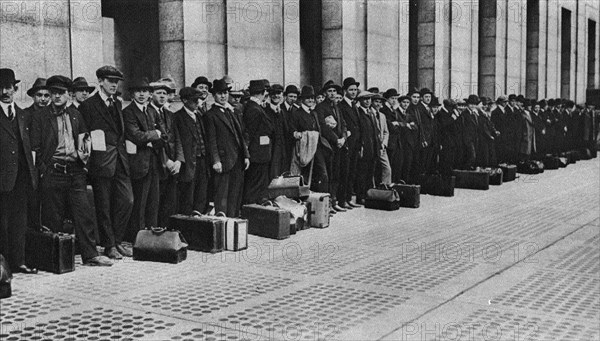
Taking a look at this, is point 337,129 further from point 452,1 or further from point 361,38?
point 452,1

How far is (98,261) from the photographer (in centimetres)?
823

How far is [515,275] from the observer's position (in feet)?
25.8

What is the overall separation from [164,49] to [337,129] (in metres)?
3.98

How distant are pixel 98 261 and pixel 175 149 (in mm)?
1856

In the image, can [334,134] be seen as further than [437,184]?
No

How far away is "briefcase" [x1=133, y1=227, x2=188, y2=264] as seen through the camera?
27.7 ft

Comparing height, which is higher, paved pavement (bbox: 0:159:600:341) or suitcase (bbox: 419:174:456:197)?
suitcase (bbox: 419:174:456:197)

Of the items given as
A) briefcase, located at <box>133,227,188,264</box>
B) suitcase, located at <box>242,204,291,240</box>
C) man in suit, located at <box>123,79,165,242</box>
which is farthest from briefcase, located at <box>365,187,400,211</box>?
briefcase, located at <box>133,227,188,264</box>

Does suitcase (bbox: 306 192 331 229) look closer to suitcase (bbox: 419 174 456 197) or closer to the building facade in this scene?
the building facade

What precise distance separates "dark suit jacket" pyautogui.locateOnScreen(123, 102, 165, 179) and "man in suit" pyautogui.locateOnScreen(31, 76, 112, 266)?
603 millimetres

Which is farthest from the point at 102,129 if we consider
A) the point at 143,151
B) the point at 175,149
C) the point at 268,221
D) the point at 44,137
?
the point at 268,221

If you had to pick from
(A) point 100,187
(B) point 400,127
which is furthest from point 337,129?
(A) point 100,187

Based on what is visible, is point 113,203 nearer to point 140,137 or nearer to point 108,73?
point 140,137

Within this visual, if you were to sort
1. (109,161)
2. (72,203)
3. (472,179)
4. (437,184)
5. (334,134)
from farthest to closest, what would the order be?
(472,179) < (437,184) < (334,134) < (109,161) < (72,203)
